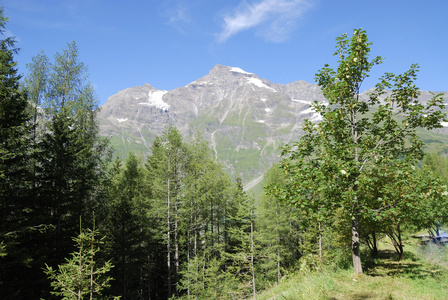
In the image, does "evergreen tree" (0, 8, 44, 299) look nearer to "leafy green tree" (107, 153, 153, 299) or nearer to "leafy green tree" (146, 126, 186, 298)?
"leafy green tree" (107, 153, 153, 299)

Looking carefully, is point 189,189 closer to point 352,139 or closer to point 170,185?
point 170,185

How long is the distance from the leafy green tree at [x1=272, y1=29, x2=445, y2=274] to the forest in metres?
0.05

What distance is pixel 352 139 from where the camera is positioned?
A: 952 centimetres

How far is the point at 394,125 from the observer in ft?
28.1

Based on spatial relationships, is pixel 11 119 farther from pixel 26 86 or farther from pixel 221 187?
pixel 221 187

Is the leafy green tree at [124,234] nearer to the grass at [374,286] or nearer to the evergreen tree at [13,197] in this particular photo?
the evergreen tree at [13,197]

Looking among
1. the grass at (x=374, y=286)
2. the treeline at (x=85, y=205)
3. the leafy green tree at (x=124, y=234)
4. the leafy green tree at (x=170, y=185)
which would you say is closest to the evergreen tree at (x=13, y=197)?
the treeline at (x=85, y=205)

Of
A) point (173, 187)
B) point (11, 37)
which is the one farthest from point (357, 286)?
point (11, 37)

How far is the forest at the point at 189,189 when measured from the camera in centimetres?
830

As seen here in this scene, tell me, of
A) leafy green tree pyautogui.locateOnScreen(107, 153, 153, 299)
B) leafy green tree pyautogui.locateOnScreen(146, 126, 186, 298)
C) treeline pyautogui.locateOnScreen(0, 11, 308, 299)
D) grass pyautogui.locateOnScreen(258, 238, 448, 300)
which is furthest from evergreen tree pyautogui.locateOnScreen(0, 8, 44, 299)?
grass pyautogui.locateOnScreen(258, 238, 448, 300)

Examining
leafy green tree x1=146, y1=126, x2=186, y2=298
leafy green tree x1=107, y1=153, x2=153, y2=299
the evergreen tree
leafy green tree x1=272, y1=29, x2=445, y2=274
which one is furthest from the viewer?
leafy green tree x1=146, y1=126, x2=186, y2=298

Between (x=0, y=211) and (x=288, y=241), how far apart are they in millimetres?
34670

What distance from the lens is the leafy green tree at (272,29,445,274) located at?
7965 millimetres

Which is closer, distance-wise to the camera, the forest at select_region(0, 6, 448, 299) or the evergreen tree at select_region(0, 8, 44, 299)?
the forest at select_region(0, 6, 448, 299)
